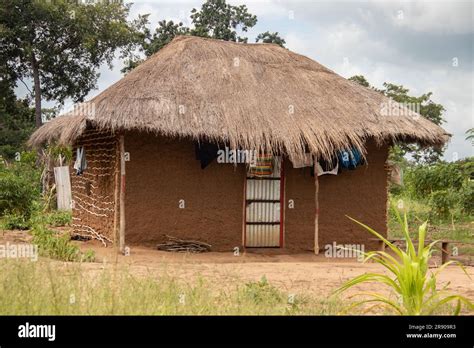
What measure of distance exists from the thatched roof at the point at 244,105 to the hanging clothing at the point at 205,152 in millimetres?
245

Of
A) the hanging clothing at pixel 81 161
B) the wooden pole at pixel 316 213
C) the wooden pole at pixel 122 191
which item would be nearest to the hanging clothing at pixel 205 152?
the wooden pole at pixel 122 191

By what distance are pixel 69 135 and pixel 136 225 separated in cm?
183

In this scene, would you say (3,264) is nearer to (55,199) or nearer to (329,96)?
(329,96)

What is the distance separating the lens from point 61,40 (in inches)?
1003

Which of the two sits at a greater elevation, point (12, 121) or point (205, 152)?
point (12, 121)

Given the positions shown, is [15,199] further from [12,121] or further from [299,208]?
[12,121]

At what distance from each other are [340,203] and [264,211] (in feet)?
4.77

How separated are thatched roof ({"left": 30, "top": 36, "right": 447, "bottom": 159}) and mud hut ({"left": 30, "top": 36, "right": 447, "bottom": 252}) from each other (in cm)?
3

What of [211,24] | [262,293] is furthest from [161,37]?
[262,293]

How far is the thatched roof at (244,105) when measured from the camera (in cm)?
1148

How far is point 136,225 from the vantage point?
11547mm

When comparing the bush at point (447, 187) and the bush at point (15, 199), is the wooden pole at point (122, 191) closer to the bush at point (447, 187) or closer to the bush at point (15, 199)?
the bush at point (15, 199)
